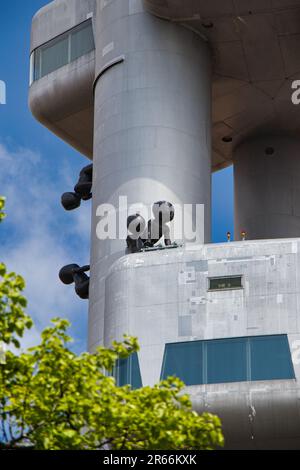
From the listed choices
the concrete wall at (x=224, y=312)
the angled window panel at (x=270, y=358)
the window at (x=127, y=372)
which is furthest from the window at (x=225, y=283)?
the window at (x=127, y=372)

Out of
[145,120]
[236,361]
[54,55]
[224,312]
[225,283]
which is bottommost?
[236,361]

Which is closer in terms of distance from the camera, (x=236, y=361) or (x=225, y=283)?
(x=236, y=361)

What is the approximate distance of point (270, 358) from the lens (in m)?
53.4

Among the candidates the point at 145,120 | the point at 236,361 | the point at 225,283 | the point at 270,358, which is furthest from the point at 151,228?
the point at 270,358

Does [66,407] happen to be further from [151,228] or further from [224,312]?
[151,228]

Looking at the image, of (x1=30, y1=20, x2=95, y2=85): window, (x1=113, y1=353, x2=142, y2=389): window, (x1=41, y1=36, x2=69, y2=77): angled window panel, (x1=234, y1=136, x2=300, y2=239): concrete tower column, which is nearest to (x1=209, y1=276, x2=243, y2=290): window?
(x1=113, y1=353, x2=142, y2=389): window

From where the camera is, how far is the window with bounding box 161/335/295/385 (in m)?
53.1

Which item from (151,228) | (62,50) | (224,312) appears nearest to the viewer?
(224,312)

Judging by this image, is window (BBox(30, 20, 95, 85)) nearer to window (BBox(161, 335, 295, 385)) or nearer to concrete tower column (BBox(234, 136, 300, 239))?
concrete tower column (BBox(234, 136, 300, 239))

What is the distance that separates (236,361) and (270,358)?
1.25m

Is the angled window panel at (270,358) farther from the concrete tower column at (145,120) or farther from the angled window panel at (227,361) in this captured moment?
the concrete tower column at (145,120)

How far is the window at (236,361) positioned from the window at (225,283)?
2.41 meters

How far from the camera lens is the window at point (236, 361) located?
53.1 meters
